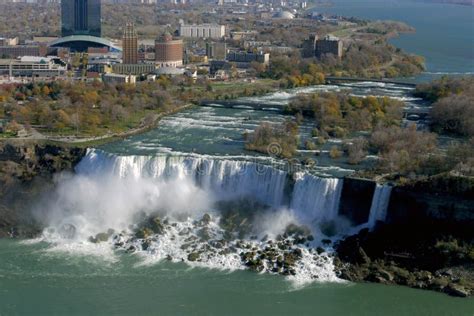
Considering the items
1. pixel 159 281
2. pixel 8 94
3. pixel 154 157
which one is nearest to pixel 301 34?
pixel 8 94

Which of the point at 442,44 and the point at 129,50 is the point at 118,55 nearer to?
the point at 129,50

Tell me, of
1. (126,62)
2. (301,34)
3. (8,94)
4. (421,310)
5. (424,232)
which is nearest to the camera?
(421,310)

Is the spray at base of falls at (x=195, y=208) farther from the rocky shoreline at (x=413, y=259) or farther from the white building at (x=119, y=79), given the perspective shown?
the white building at (x=119, y=79)

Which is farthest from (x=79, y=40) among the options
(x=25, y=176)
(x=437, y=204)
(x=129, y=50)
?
(x=437, y=204)

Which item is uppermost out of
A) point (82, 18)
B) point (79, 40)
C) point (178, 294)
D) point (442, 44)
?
point (442, 44)

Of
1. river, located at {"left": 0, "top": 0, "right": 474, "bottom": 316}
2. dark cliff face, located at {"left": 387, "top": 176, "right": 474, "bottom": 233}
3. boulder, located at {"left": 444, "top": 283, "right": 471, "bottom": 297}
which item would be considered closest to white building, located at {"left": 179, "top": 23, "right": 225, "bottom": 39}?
river, located at {"left": 0, "top": 0, "right": 474, "bottom": 316}

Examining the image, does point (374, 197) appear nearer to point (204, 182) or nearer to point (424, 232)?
point (424, 232)
